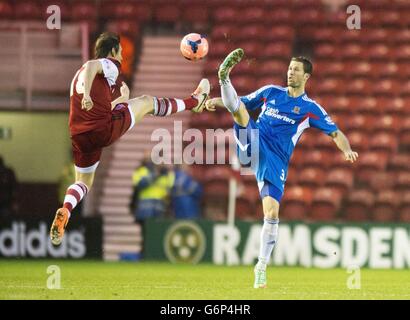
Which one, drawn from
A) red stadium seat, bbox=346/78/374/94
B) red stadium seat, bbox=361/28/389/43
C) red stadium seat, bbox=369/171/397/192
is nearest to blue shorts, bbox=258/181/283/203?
red stadium seat, bbox=369/171/397/192

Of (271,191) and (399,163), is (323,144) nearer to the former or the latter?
(399,163)

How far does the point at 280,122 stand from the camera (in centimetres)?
1066

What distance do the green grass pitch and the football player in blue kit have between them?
68 cm

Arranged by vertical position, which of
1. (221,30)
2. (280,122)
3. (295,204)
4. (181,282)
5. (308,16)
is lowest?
(181,282)

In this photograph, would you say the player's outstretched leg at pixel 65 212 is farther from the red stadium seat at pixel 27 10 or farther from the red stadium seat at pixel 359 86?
the red stadium seat at pixel 27 10

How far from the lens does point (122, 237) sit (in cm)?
1736

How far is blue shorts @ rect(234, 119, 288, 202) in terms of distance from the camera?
10.4 metres

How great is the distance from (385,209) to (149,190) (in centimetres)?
395

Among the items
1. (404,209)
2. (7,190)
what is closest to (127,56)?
(7,190)

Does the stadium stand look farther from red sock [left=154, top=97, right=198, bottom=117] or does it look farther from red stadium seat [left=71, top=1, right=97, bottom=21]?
red sock [left=154, top=97, right=198, bottom=117]

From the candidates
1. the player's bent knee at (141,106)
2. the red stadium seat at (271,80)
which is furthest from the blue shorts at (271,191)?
the red stadium seat at (271,80)

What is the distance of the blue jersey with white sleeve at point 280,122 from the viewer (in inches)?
415

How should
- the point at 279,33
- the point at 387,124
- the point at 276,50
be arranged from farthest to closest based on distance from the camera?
the point at 279,33, the point at 276,50, the point at 387,124

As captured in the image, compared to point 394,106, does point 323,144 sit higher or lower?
lower
